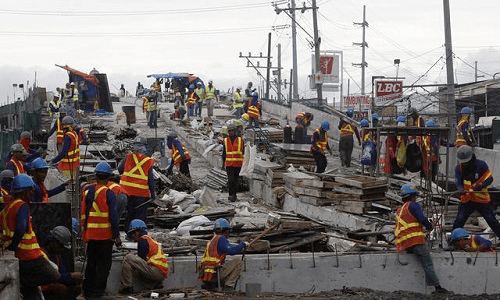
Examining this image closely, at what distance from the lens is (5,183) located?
43.8ft

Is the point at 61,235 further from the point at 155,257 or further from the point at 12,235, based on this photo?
the point at 155,257

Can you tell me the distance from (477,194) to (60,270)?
262 inches

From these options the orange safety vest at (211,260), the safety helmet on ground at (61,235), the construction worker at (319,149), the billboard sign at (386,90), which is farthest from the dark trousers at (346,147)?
the safety helmet on ground at (61,235)

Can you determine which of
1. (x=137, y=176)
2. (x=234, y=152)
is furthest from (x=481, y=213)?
(x=234, y=152)

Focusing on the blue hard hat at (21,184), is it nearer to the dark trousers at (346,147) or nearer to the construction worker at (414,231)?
the construction worker at (414,231)

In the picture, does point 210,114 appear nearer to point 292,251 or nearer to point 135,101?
point 135,101

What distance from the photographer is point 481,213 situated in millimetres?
14516

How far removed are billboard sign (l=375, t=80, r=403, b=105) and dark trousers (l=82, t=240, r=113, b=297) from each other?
20.6 m

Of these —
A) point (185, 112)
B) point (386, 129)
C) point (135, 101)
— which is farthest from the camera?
point (135, 101)

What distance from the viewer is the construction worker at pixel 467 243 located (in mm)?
13727

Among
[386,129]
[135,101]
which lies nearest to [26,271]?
[386,129]

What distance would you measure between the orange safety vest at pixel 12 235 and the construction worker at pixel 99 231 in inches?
69.6

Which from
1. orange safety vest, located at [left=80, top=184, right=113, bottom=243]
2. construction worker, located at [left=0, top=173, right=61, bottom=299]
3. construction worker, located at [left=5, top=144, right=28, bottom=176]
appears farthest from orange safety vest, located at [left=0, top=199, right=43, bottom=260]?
construction worker, located at [left=5, top=144, right=28, bottom=176]

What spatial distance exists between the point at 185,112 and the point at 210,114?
1.80m
